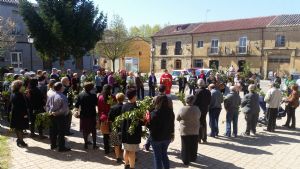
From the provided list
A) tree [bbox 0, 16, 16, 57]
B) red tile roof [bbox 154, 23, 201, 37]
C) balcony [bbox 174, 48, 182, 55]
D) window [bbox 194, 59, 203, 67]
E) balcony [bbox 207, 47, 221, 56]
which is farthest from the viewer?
balcony [bbox 174, 48, 182, 55]

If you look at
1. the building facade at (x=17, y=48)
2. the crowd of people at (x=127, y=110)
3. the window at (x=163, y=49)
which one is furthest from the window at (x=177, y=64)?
the crowd of people at (x=127, y=110)

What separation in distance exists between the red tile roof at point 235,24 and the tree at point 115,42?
33.8 ft

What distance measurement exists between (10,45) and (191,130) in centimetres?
2176

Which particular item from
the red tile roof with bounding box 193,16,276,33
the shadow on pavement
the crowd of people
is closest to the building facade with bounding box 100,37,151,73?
the red tile roof with bounding box 193,16,276,33

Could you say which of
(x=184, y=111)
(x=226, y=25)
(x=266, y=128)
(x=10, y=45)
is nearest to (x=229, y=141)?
(x=266, y=128)

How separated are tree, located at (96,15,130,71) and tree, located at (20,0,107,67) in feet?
44.6

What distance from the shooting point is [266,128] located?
11.1m

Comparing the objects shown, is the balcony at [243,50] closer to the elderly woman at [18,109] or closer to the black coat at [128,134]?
the elderly woman at [18,109]

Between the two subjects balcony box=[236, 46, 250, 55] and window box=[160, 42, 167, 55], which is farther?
window box=[160, 42, 167, 55]

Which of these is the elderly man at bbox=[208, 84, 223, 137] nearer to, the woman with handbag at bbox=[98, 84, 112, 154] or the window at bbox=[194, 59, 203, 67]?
the woman with handbag at bbox=[98, 84, 112, 154]

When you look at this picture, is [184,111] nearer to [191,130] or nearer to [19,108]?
[191,130]

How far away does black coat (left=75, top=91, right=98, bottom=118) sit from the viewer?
776 centimetres

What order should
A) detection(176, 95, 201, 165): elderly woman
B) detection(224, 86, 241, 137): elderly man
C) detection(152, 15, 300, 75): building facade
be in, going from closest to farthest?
detection(176, 95, 201, 165): elderly woman < detection(224, 86, 241, 137): elderly man < detection(152, 15, 300, 75): building facade

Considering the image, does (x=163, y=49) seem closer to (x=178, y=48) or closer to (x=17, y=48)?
(x=178, y=48)
